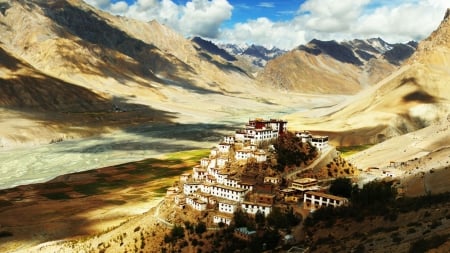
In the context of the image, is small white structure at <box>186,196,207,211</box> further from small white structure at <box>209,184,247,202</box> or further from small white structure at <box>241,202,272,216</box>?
small white structure at <box>241,202,272,216</box>

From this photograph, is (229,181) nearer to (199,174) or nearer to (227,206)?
(227,206)

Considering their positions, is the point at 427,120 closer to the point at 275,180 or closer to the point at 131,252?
the point at 275,180

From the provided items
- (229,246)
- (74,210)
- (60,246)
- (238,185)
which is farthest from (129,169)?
(229,246)

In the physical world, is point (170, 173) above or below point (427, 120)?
below

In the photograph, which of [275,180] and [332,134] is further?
[332,134]

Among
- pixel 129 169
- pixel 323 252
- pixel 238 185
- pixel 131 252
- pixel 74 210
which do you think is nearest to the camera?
pixel 323 252

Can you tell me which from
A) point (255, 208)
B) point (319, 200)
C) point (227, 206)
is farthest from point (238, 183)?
point (319, 200)
